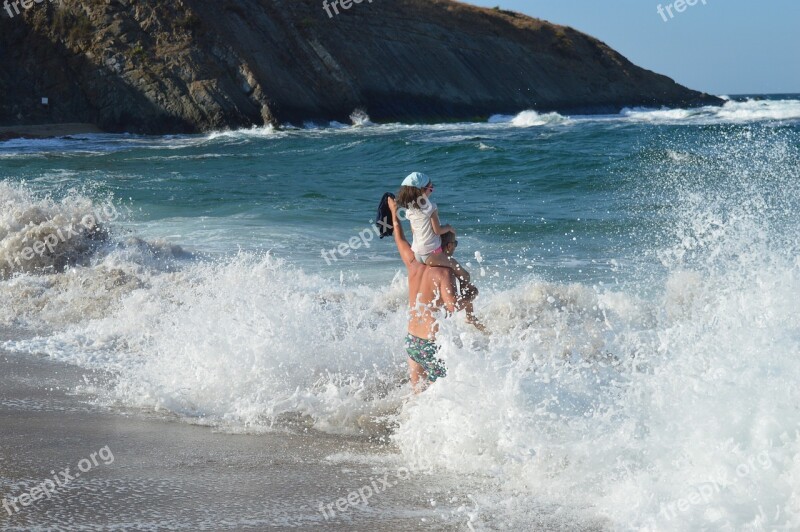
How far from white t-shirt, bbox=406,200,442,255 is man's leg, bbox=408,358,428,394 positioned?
27.9 inches

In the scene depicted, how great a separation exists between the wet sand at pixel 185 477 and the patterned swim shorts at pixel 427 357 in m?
0.54

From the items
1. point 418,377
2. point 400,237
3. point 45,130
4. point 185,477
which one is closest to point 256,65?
point 45,130

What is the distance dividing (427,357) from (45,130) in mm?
36697

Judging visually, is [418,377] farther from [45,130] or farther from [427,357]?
[45,130]

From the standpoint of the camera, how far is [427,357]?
5.50 m

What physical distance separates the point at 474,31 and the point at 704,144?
39.4 m

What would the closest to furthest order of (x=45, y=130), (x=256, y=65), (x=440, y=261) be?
(x=440, y=261), (x=45, y=130), (x=256, y=65)

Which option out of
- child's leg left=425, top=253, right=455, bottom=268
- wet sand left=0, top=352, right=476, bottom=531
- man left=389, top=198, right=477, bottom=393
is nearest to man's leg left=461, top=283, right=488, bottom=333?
man left=389, top=198, right=477, bottom=393

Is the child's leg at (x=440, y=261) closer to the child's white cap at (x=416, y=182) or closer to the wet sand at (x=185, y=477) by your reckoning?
the child's white cap at (x=416, y=182)

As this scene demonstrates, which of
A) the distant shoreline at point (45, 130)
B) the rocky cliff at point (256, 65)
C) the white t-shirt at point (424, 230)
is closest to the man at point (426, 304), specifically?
the white t-shirt at point (424, 230)

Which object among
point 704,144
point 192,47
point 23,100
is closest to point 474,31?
point 192,47

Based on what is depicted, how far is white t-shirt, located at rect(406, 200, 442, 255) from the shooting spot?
5402 mm

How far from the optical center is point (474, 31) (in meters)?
65.6

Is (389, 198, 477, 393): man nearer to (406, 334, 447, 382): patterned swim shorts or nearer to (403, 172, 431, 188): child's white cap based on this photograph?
(406, 334, 447, 382): patterned swim shorts
